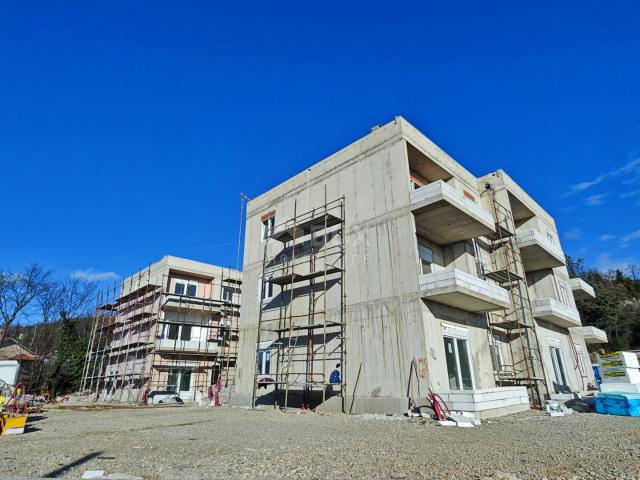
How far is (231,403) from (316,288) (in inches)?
296

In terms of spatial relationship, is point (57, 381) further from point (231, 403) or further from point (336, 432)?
point (336, 432)

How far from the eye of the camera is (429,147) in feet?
56.8

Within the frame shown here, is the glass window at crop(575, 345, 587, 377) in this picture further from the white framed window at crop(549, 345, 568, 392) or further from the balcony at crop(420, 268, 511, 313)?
the balcony at crop(420, 268, 511, 313)

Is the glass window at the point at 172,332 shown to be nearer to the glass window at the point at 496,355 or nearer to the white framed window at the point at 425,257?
the white framed window at the point at 425,257

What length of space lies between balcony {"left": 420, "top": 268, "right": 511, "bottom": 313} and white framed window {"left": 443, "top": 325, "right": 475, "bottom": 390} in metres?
1.11

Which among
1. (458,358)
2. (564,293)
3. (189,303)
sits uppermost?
(189,303)

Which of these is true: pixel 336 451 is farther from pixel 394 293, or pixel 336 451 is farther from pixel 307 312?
pixel 307 312

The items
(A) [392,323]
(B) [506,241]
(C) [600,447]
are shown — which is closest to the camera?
(C) [600,447]

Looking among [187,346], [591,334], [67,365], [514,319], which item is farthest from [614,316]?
[67,365]

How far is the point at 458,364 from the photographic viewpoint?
14.2 m

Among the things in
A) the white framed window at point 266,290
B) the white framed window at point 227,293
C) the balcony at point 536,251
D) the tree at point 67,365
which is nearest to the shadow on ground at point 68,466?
the white framed window at point 266,290

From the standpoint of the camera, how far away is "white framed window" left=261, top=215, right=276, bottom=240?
20938 millimetres

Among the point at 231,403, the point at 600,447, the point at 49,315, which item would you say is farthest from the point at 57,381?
the point at 600,447

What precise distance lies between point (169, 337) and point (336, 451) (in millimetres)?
24717
